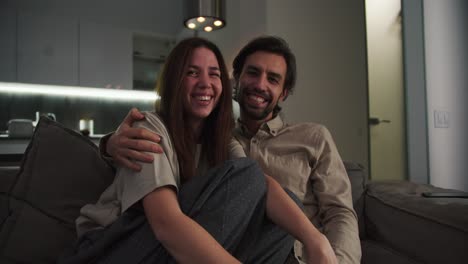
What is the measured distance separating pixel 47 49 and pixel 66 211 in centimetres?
315

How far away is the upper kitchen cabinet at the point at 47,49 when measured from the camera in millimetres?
3340

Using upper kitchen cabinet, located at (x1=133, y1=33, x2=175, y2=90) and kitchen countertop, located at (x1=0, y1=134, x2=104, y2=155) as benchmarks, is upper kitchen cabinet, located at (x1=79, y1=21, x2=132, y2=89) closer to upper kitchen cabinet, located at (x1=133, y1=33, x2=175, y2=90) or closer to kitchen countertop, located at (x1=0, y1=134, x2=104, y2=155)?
upper kitchen cabinet, located at (x1=133, y1=33, x2=175, y2=90)

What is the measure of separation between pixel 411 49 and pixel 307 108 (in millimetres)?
834

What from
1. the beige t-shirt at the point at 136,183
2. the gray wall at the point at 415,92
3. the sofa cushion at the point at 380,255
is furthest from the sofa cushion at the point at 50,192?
the gray wall at the point at 415,92

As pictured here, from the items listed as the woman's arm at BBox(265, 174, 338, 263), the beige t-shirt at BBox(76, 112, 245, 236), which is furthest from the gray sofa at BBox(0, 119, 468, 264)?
the woman's arm at BBox(265, 174, 338, 263)

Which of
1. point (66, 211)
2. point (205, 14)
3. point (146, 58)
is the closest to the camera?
point (66, 211)

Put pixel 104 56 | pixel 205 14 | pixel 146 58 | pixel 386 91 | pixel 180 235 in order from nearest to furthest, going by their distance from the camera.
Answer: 1. pixel 180 235
2. pixel 205 14
3. pixel 386 91
4. pixel 104 56
5. pixel 146 58

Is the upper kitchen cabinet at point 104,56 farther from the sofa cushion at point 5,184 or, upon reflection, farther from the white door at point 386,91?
the sofa cushion at point 5,184

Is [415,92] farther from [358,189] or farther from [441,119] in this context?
[358,189]

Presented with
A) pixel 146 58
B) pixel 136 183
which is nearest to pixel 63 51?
pixel 146 58

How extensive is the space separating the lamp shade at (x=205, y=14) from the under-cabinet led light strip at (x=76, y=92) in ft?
6.26

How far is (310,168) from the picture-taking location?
3.62 feet

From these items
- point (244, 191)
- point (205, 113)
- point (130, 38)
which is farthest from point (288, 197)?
point (130, 38)

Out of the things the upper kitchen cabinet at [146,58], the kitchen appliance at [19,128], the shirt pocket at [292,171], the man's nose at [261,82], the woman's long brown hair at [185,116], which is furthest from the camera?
the upper kitchen cabinet at [146,58]
